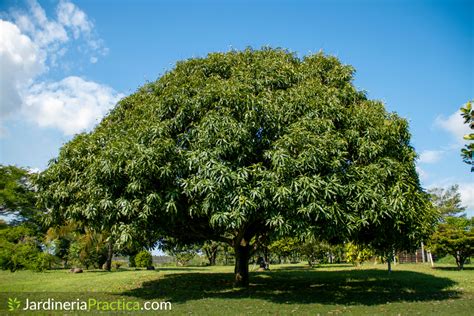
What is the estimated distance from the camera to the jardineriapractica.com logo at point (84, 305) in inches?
496

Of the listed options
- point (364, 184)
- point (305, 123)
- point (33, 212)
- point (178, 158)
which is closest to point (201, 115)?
point (178, 158)

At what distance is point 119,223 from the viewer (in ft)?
47.5

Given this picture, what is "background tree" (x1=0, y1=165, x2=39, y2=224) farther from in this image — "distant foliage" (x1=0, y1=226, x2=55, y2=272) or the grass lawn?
the grass lawn

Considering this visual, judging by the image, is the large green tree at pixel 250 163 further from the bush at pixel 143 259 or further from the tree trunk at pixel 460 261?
the bush at pixel 143 259

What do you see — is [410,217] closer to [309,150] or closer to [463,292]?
[309,150]

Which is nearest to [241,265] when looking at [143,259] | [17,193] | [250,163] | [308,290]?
[308,290]

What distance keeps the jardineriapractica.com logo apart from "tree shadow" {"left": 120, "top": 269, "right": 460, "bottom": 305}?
1.31m

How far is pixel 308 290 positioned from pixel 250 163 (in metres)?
7.76

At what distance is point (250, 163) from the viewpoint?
1473cm

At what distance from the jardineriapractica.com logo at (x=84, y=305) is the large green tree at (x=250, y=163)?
7.68ft

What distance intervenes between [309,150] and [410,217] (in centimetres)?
489

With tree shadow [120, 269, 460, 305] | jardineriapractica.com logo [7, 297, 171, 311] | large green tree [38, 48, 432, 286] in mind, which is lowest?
tree shadow [120, 269, 460, 305]

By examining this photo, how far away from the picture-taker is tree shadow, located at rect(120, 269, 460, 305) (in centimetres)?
1527

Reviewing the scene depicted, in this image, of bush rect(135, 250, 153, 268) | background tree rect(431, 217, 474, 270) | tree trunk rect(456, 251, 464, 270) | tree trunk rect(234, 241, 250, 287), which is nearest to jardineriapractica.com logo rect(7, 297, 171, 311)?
tree trunk rect(234, 241, 250, 287)
